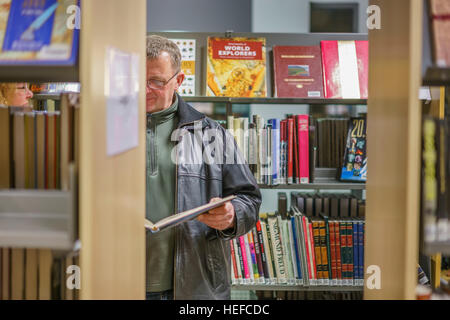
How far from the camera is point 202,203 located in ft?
5.44

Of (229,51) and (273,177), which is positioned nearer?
(273,177)

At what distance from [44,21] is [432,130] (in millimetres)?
890

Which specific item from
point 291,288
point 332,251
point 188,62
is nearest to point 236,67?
point 188,62

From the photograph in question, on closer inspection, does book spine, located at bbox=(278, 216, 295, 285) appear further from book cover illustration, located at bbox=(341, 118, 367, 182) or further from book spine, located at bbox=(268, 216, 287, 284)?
book cover illustration, located at bbox=(341, 118, 367, 182)

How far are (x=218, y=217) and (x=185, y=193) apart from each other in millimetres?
162

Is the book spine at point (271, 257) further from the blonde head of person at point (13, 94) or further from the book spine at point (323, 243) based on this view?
the blonde head of person at point (13, 94)

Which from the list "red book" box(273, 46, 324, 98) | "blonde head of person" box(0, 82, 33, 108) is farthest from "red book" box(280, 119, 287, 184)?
"blonde head of person" box(0, 82, 33, 108)

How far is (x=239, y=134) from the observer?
2402 millimetres

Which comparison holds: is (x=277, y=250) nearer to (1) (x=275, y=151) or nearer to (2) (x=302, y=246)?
(2) (x=302, y=246)

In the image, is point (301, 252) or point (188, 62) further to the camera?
point (188, 62)

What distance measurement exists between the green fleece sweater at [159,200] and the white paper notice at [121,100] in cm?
50

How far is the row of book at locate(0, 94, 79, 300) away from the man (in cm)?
54
